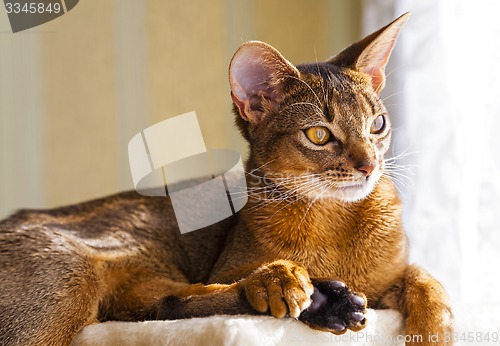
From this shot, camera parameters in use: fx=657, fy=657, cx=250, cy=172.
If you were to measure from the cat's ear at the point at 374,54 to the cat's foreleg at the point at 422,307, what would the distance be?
424 mm

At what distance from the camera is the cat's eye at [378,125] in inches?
51.1

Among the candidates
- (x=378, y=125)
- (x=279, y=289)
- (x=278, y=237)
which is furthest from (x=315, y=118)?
(x=279, y=289)

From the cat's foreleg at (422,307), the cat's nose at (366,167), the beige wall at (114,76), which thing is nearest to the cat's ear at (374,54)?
the cat's nose at (366,167)

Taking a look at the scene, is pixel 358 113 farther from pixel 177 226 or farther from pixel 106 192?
pixel 106 192

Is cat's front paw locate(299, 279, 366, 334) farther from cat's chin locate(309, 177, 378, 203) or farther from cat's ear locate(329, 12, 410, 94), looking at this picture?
cat's ear locate(329, 12, 410, 94)

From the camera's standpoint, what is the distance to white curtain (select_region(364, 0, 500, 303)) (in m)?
1.72

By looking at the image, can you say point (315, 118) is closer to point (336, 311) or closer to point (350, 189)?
point (350, 189)

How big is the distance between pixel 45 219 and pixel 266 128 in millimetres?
539

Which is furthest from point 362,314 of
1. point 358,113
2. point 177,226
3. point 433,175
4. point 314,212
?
point 433,175

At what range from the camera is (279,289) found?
1.05m

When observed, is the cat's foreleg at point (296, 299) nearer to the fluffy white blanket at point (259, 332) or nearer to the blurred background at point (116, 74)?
the fluffy white blanket at point (259, 332)

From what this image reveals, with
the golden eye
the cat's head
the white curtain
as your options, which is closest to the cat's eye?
the cat's head

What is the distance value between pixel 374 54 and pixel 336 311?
597mm

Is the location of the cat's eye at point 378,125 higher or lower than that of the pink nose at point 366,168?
higher
